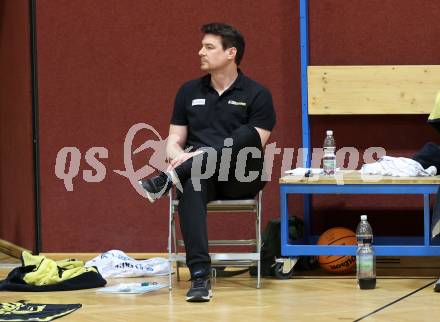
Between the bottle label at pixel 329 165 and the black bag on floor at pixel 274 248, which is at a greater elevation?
the bottle label at pixel 329 165

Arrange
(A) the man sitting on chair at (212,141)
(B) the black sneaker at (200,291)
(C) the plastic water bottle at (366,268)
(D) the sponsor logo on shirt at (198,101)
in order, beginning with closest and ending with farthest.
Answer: (B) the black sneaker at (200,291), (A) the man sitting on chair at (212,141), (C) the plastic water bottle at (366,268), (D) the sponsor logo on shirt at (198,101)

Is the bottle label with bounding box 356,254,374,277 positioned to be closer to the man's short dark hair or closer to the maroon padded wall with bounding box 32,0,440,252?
the maroon padded wall with bounding box 32,0,440,252

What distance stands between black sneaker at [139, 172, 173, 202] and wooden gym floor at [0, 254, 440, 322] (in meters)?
0.46

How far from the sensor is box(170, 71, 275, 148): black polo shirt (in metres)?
4.58

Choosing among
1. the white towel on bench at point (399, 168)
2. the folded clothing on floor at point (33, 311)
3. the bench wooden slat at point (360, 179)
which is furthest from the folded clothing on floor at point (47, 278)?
the white towel on bench at point (399, 168)

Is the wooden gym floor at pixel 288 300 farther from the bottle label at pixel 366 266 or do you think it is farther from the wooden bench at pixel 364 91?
the wooden bench at pixel 364 91

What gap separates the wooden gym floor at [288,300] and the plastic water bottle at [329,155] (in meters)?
0.54

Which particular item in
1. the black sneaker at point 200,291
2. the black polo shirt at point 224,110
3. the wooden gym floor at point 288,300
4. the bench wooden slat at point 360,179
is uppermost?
the black polo shirt at point 224,110

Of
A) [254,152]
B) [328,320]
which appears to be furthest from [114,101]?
[328,320]

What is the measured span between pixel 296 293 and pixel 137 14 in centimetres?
202

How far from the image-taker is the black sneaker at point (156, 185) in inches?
169

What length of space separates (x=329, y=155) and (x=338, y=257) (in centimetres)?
52

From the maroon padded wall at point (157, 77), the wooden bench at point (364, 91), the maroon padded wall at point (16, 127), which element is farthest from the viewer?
the maroon padded wall at point (16, 127)

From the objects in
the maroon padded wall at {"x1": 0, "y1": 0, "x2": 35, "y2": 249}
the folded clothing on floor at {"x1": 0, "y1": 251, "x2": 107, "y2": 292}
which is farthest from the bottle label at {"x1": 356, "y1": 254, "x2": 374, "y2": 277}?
the maroon padded wall at {"x1": 0, "y1": 0, "x2": 35, "y2": 249}
